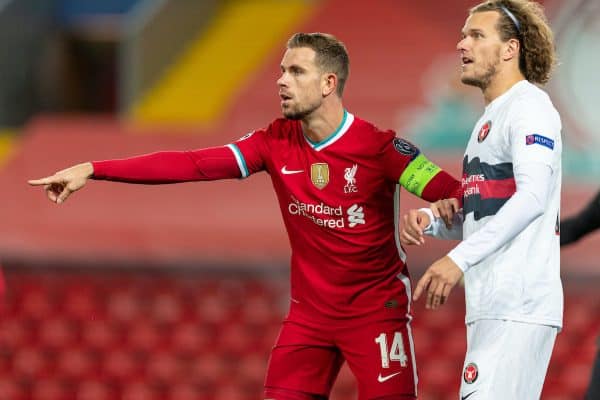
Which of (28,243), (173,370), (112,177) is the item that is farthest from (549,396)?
(112,177)

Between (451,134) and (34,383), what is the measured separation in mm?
4019

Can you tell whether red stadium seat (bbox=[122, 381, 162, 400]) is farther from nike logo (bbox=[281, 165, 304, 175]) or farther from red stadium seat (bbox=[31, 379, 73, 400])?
nike logo (bbox=[281, 165, 304, 175])

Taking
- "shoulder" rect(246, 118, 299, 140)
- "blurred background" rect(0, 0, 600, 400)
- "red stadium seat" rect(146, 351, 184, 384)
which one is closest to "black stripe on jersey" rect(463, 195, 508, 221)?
"shoulder" rect(246, 118, 299, 140)

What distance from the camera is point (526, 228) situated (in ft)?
11.0

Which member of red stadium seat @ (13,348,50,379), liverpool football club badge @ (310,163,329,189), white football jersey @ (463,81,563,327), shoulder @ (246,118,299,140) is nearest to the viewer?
white football jersey @ (463,81,563,327)

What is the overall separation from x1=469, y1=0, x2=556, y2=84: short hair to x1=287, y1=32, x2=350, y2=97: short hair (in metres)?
0.56

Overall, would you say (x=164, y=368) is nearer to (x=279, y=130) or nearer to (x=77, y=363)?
(x=77, y=363)

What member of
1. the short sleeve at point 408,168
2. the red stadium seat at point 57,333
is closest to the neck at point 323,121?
the short sleeve at point 408,168

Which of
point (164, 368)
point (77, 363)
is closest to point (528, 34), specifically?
point (164, 368)

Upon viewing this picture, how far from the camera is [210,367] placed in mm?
9258

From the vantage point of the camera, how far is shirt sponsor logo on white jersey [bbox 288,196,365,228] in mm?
3852

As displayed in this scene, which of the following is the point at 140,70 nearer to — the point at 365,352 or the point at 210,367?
the point at 210,367

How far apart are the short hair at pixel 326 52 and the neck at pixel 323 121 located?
0.25ft

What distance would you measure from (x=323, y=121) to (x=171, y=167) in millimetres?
536
